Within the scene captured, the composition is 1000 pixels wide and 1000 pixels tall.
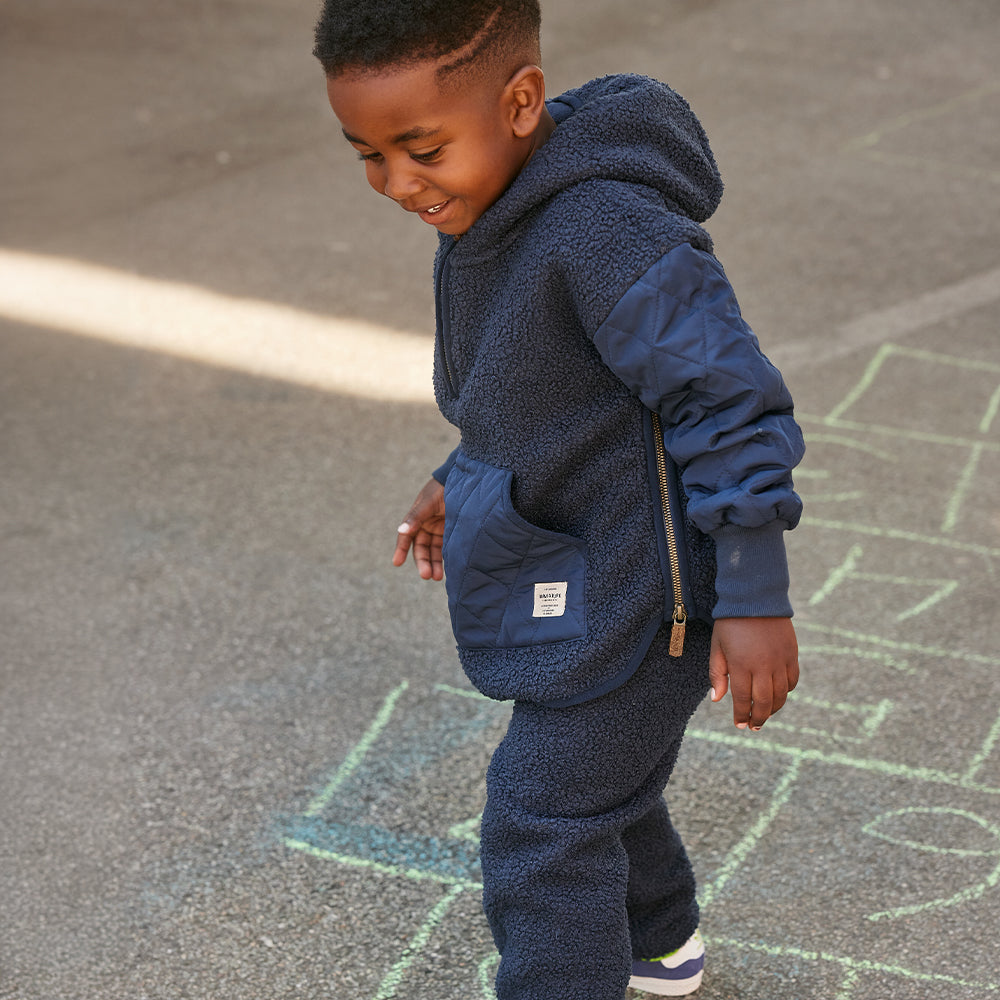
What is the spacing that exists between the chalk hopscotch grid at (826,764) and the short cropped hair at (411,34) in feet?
4.30

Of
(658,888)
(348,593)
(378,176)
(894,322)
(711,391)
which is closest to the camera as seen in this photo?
(711,391)

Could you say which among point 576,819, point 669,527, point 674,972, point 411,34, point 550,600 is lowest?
point 674,972

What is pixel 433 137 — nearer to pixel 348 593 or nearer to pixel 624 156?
pixel 624 156

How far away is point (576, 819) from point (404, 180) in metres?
0.77

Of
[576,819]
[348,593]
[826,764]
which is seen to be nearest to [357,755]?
[348,593]

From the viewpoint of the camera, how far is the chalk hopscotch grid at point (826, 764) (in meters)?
2.04

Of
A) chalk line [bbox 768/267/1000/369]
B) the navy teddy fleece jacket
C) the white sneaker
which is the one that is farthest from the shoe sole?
chalk line [bbox 768/267/1000/369]

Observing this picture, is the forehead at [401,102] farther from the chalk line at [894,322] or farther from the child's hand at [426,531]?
the chalk line at [894,322]

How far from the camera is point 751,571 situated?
1471mm

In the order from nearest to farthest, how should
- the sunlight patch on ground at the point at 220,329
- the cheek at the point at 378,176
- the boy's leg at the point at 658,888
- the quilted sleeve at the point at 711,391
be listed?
the quilted sleeve at the point at 711,391
the cheek at the point at 378,176
the boy's leg at the point at 658,888
the sunlight patch on ground at the point at 220,329

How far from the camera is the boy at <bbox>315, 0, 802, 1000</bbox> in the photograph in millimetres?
1435

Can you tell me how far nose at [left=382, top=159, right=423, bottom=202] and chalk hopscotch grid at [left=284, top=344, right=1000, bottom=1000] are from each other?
118 cm

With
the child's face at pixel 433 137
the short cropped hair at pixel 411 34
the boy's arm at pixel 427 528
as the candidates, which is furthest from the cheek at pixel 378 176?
the boy's arm at pixel 427 528

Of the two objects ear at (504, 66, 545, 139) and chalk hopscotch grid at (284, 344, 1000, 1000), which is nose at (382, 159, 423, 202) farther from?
chalk hopscotch grid at (284, 344, 1000, 1000)
